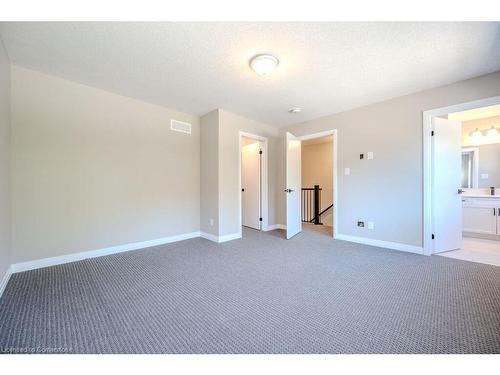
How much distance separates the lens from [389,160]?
3.29 metres

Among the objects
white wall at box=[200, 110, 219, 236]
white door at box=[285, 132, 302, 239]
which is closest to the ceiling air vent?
white wall at box=[200, 110, 219, 236]

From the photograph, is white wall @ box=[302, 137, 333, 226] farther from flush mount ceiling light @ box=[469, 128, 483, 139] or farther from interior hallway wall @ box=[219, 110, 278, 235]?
interior hallway wall @ box=[219, 110, 278, 235]

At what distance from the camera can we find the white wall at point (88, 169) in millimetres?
2430

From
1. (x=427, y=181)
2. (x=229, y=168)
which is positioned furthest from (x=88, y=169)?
(x=427, y=181)

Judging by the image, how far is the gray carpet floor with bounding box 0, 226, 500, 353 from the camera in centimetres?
130

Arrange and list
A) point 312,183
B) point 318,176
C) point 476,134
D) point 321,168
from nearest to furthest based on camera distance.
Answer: point 476,134
point 321,168
point 318,176
point 312,183

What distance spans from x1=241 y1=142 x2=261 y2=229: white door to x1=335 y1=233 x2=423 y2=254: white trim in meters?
1.84

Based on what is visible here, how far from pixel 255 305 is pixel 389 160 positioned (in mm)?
3041

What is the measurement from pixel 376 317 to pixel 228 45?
2649mm

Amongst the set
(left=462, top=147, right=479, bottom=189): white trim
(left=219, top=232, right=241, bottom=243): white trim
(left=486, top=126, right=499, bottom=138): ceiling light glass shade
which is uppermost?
(left=486, top=126, right=499, bottom=138): ceiling light glass shade

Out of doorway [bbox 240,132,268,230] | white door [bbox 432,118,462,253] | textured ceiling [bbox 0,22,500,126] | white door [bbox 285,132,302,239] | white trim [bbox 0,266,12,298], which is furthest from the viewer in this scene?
doorway [bbox 240,132,268,230]

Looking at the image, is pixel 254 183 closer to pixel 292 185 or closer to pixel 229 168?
pixel 292 185
